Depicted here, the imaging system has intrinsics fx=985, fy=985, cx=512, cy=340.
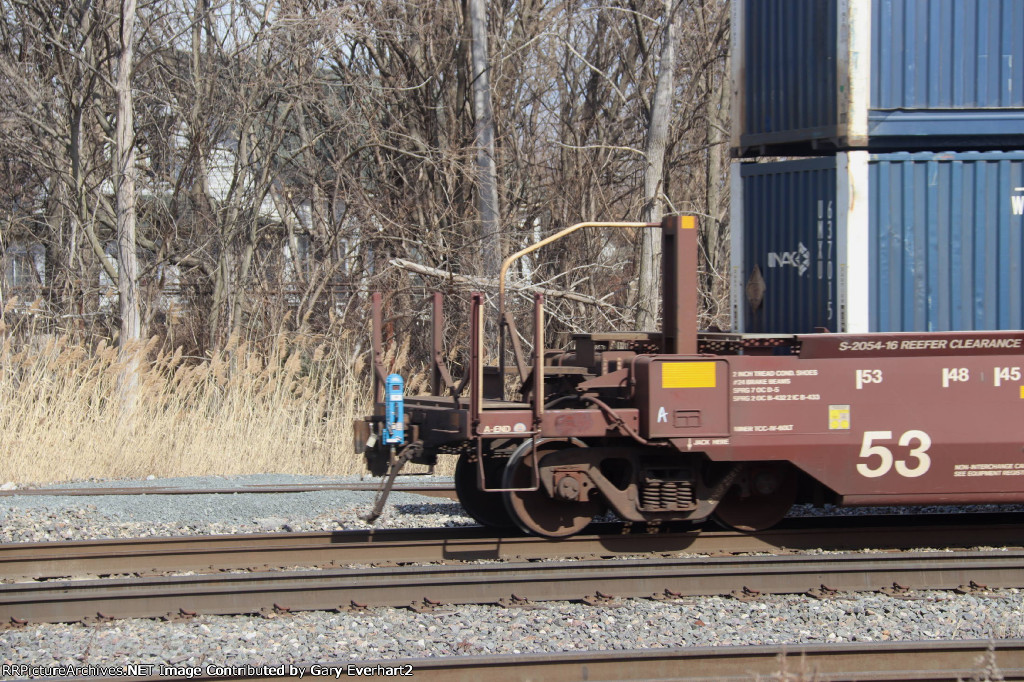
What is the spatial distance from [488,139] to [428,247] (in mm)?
1931

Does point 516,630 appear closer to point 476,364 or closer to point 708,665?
point 708,665

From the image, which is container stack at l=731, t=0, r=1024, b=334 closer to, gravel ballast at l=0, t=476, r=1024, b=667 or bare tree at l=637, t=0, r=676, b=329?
gravel ballast at l=0, t=476, r=1024, b=667

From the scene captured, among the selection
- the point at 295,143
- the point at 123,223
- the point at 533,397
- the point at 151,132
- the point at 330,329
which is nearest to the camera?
the point at 533,397

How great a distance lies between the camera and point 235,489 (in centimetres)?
881

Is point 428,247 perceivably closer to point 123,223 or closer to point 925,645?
point 123,223

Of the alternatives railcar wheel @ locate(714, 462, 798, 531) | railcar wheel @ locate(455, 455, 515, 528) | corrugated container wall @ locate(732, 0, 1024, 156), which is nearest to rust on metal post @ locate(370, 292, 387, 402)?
railcar wheel @ locate(455, 455, 515, 528)

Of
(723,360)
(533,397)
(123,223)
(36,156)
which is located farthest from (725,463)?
(36,156)

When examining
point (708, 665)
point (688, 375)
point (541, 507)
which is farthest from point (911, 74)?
point (708, 665)

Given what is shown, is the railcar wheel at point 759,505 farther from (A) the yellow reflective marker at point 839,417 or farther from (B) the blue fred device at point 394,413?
(B) the blue fred device at point 394,413

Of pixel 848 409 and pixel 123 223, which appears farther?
pixel 123 223

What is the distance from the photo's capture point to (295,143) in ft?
56.8

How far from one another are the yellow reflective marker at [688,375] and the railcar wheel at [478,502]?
1.68m

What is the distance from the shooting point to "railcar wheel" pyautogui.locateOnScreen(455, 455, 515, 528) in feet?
23.3

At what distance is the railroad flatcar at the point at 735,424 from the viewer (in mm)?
6145
